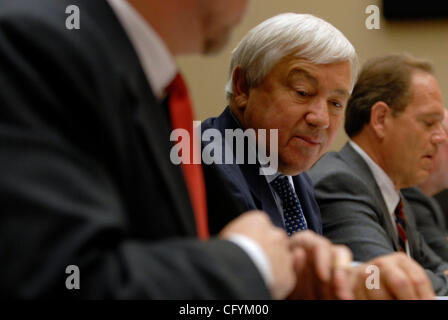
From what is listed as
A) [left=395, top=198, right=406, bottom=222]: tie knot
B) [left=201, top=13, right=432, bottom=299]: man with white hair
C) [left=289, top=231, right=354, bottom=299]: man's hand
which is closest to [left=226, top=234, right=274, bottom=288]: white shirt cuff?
[left=289, top=231, right=354, bottom=299]: man's hand

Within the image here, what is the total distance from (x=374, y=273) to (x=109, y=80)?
55 cm

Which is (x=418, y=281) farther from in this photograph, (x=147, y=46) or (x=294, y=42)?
(x=294, y=42)

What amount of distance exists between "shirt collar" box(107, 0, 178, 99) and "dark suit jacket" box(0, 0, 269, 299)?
0.07 feet

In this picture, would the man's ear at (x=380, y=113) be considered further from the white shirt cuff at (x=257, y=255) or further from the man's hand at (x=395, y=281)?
the white shirt cuff at (x=257, y=255)

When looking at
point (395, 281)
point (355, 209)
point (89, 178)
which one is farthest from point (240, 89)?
point (89, 178)

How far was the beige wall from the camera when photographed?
2463mm

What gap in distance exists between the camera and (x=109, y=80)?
0.66 m

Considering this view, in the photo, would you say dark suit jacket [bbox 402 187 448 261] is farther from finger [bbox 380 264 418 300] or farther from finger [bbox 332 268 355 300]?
finger [bbox 332 268 355 300]

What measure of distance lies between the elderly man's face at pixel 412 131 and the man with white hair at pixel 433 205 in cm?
36

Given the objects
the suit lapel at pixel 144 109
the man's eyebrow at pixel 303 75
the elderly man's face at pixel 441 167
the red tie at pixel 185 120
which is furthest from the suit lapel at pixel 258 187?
the elderly man's face at pixel 441 167

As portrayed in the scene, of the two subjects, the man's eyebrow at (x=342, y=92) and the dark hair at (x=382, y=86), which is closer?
the man's eyebrow at (x=342, y=92)

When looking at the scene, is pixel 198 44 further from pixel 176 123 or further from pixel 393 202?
pixel 393 202

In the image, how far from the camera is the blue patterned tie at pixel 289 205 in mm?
1642

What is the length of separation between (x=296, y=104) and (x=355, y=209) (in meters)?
0.40
